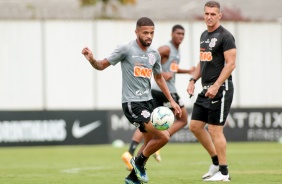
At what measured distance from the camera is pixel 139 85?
11.8m

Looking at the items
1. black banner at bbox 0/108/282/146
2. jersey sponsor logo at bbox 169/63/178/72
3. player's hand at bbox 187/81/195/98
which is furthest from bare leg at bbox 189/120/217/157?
black banner at bbox 0/108/282/146

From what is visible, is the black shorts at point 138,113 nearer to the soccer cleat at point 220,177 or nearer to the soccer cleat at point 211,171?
the soccer cleat at point 220,177

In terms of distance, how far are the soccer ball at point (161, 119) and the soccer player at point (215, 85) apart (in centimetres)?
102

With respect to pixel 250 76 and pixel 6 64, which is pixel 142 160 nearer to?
pixel 6 64

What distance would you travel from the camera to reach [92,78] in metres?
30.1

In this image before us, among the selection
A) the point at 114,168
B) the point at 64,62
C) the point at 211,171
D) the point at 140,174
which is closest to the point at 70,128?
the point at 64,62

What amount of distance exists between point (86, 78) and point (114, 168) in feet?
47.3

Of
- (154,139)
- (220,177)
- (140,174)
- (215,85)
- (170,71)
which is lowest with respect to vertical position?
(220,177)

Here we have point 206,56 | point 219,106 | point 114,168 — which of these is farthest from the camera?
point 114,168

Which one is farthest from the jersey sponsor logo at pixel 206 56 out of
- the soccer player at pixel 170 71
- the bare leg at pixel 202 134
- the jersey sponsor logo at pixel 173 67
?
the jersey sponsor logo at pixel 173 67

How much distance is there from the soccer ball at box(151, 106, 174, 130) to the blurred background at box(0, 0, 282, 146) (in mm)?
15577

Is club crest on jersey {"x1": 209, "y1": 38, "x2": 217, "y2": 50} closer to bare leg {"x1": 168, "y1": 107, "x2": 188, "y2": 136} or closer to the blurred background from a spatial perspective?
bare leg {"x1": 168, "y1": 107, "x2": 188, "y2": 136}

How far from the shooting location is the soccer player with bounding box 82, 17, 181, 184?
1162cm

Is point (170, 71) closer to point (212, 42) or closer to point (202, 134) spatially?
point (202, 134)
